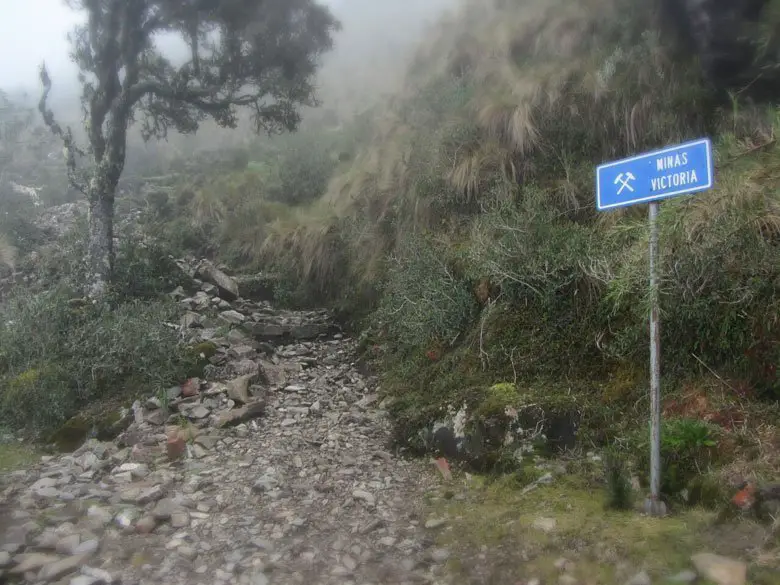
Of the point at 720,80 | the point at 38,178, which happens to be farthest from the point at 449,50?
the point at 38,178

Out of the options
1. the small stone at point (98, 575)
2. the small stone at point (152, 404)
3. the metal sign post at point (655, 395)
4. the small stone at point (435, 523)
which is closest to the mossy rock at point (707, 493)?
the metal sign post at point (655, 395)

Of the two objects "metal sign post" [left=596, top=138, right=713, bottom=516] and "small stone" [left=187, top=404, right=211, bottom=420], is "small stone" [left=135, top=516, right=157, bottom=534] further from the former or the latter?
"metal sign post" [left=596, top=138, right=713, bottom=516]

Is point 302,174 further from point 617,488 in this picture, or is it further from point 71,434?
point 617,488

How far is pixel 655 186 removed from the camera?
3.38 meters

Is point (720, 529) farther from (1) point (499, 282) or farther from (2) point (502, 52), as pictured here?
(2) point (502, 52)

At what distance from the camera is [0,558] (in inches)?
144

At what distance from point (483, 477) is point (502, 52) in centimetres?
791

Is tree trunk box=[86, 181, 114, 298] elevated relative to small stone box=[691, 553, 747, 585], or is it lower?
elevated

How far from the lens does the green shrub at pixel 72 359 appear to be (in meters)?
6.91

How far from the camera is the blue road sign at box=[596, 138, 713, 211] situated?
3162mm

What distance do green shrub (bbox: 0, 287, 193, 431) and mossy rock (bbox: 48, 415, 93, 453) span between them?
0.25 m

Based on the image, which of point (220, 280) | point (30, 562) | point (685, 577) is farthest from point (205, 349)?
point (685, 577)

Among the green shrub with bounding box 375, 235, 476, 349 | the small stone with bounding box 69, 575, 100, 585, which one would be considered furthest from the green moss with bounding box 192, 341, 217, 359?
the small stone with bounding box 69, 575, 100, 585

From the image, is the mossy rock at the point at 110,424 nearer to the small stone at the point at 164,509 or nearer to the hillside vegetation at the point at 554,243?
the small stone at the point at 164,509
